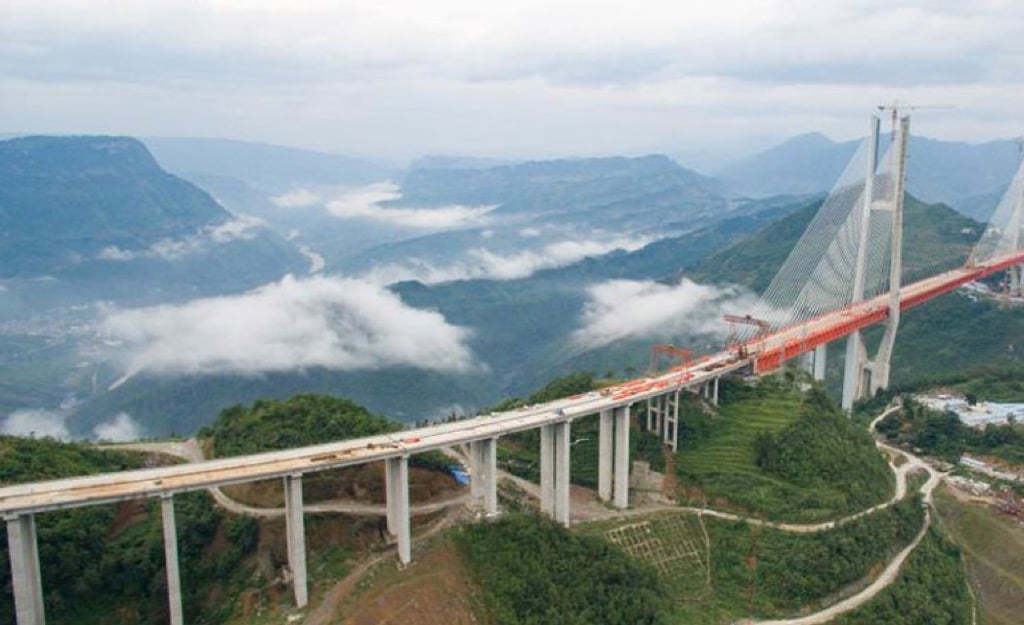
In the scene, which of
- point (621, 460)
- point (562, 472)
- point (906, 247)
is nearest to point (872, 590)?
point (621, 460)

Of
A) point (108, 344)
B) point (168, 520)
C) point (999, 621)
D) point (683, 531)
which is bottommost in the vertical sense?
point (108, 344)

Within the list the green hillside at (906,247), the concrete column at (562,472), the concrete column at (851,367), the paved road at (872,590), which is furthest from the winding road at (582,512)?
the green hillside at (906,247)

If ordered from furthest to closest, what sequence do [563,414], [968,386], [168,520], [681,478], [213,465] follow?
[968,386], [681,478], [563,414], [213,465], [168,520]

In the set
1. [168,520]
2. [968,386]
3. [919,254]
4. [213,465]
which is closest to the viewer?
[168,520]

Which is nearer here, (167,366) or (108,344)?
(167,366)

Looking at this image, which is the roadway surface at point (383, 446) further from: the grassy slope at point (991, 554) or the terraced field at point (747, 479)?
the grassy slope at point (991, 554)

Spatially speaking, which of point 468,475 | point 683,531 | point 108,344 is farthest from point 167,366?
point 683,531

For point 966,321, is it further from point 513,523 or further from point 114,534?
point 114,534
